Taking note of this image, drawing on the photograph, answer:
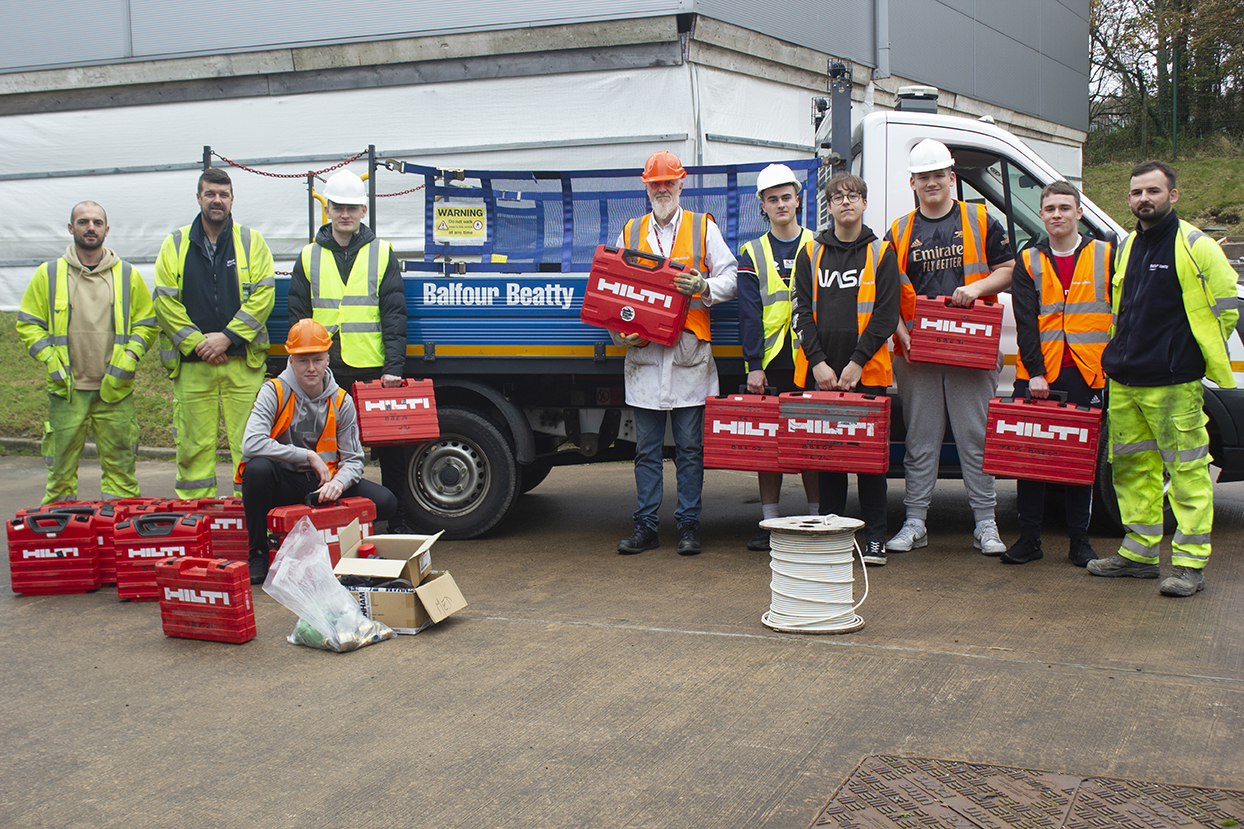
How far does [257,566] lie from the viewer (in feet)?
18.4

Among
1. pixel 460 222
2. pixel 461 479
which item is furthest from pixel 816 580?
pixel 460 222

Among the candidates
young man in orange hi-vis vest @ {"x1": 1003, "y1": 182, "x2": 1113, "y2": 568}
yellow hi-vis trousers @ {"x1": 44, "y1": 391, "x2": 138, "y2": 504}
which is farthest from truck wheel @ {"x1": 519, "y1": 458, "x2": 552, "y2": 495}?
young man in orange hi-vis vest @ {"x1": 1003, "y1": 182, "x2": 1113, "y2": 568}

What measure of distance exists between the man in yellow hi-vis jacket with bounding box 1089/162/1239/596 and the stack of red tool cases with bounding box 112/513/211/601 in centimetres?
449

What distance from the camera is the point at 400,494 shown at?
252 inches

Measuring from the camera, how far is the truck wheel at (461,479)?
21.1 feet

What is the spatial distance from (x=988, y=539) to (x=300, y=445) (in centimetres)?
372

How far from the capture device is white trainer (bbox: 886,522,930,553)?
589 centimetres

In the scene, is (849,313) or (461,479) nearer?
(849,313)

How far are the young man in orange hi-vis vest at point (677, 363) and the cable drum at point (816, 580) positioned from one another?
4.82 ft

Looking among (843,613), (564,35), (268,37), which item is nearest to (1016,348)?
(843,613)

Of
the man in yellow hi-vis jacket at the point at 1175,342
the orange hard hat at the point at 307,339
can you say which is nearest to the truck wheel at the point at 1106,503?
the man in yellow hi-vis jacket at the point at 1175,342

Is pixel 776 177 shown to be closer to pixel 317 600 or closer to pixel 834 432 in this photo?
pixel 834 432

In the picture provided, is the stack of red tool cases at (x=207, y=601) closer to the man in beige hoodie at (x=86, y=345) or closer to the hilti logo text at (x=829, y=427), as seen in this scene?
the man in beige hoodie at (x=86, y=345)

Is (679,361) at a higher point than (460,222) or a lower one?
lower
